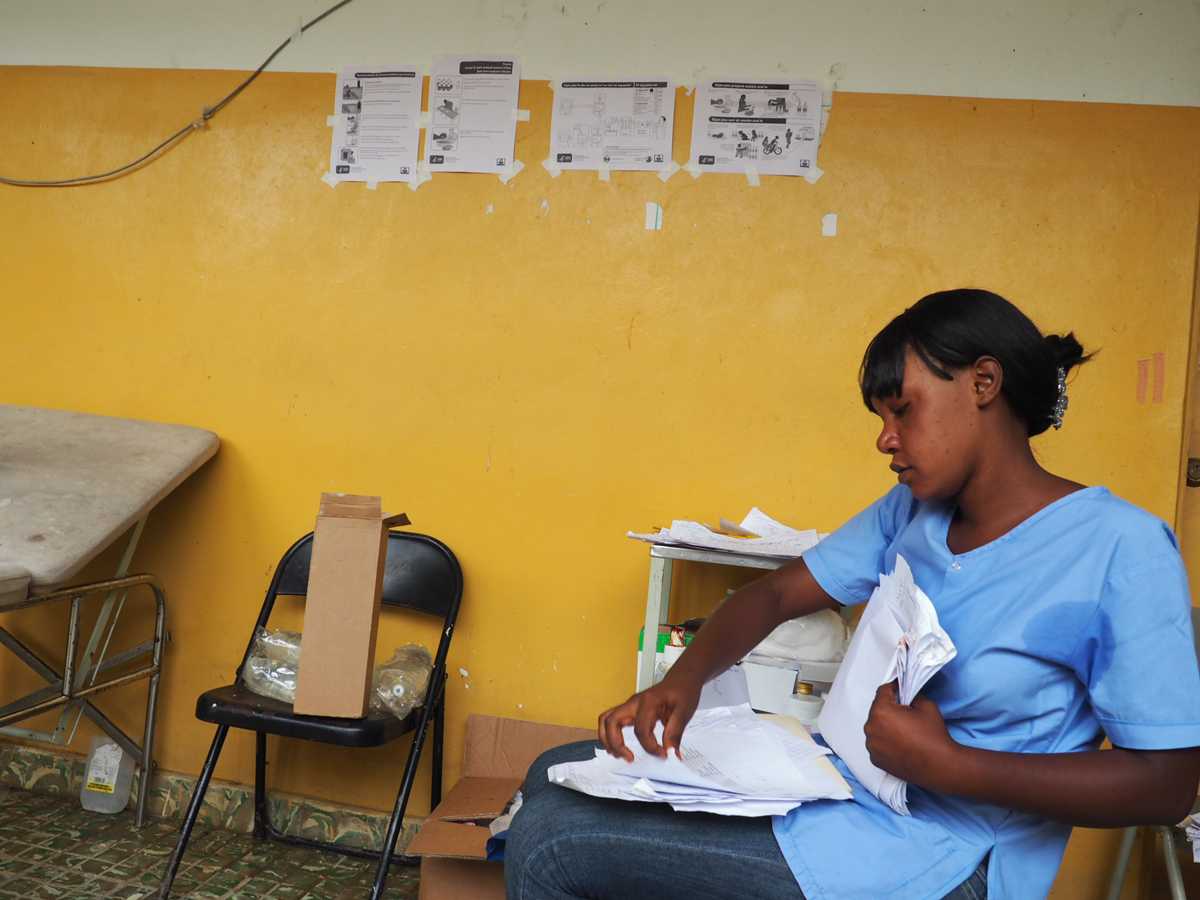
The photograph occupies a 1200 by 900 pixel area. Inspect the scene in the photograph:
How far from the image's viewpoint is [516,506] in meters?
2.73

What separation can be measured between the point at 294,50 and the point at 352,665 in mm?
1772

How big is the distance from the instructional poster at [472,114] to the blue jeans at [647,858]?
1.94 meters

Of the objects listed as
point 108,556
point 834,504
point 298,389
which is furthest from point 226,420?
point 834,504

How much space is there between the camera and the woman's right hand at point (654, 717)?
1307mm

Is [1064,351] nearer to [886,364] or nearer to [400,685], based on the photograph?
[886,364]

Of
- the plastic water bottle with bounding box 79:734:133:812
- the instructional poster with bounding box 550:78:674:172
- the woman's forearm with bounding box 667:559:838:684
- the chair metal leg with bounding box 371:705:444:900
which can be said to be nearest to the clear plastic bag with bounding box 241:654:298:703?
the chair metal leg with bounding box 371:705:444:900

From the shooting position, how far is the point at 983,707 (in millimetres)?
1202

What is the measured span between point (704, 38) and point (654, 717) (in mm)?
1941

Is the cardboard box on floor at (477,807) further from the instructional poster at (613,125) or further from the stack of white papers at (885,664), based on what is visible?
the instructional poster at (613,125)

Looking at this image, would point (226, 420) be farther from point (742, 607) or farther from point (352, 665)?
point (742, 607)

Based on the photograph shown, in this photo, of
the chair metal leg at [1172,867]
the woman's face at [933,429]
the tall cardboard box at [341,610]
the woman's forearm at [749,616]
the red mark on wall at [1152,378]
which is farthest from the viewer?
the red mark on wall at [1152,378]

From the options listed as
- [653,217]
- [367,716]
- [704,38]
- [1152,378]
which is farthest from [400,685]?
[1152,378]

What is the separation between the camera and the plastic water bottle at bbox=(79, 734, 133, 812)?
2.87 m

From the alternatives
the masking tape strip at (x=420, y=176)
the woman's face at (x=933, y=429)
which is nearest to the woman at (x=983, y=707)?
the woman's face at (x=933, y=429)
